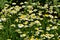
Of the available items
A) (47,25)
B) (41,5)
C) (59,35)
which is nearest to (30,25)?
(47,25)

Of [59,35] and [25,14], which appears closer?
[59,35]

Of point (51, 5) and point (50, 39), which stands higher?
point (51, 5)

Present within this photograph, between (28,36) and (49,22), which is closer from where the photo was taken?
(28,36)

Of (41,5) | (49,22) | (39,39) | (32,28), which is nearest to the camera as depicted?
(39,39)

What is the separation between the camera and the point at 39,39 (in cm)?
382

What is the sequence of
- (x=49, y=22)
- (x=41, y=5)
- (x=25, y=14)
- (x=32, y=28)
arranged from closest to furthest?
(x=32, y=28), (x=49, y=22), (x=25, y=14), (x=41, y=5)

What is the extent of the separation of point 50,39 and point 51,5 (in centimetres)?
133

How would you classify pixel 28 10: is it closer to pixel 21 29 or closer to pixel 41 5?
pixel 41 5

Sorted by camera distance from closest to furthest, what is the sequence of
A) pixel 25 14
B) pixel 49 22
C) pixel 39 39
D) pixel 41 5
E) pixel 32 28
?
pixel 39 39 < pixel 32 28 < pixel 49 22 < pixel 25 14 < pixel 41 5

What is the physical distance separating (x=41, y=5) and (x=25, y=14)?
603 millimetres

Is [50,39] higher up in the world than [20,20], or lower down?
lower down

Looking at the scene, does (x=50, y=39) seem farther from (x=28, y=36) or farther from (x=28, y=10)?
(x=28, y=10)

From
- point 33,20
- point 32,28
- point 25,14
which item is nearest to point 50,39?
point 32,28

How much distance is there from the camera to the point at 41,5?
5.02m
